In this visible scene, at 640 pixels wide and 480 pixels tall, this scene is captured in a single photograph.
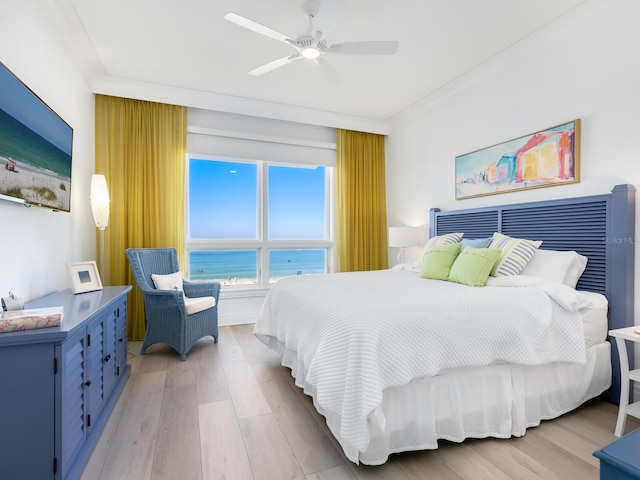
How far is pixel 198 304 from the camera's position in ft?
10.6

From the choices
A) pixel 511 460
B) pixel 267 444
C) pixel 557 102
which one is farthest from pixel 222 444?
pixel 557 102

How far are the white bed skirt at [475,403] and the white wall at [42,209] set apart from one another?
6.09 ft

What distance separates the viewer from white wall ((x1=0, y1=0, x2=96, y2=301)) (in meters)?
1.87

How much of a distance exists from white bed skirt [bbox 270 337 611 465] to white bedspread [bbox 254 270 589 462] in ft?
0.35

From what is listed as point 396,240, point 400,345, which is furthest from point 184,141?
point 400,345

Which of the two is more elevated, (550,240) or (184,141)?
(184,141)

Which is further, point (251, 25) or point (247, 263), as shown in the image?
point (247, 263)

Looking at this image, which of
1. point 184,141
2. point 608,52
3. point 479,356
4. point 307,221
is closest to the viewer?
point 479,356

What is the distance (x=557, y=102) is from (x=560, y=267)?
1.40 metres

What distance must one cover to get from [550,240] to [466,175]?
115 centimetres

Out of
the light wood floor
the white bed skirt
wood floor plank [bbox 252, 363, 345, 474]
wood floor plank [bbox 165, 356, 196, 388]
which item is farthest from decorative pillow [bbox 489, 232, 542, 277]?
wood floor plank [bbox 165, 356, 196, 388]

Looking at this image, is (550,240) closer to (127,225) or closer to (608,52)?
(608,52)

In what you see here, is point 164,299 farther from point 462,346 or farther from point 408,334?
point 462,346

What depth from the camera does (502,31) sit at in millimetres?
2777
